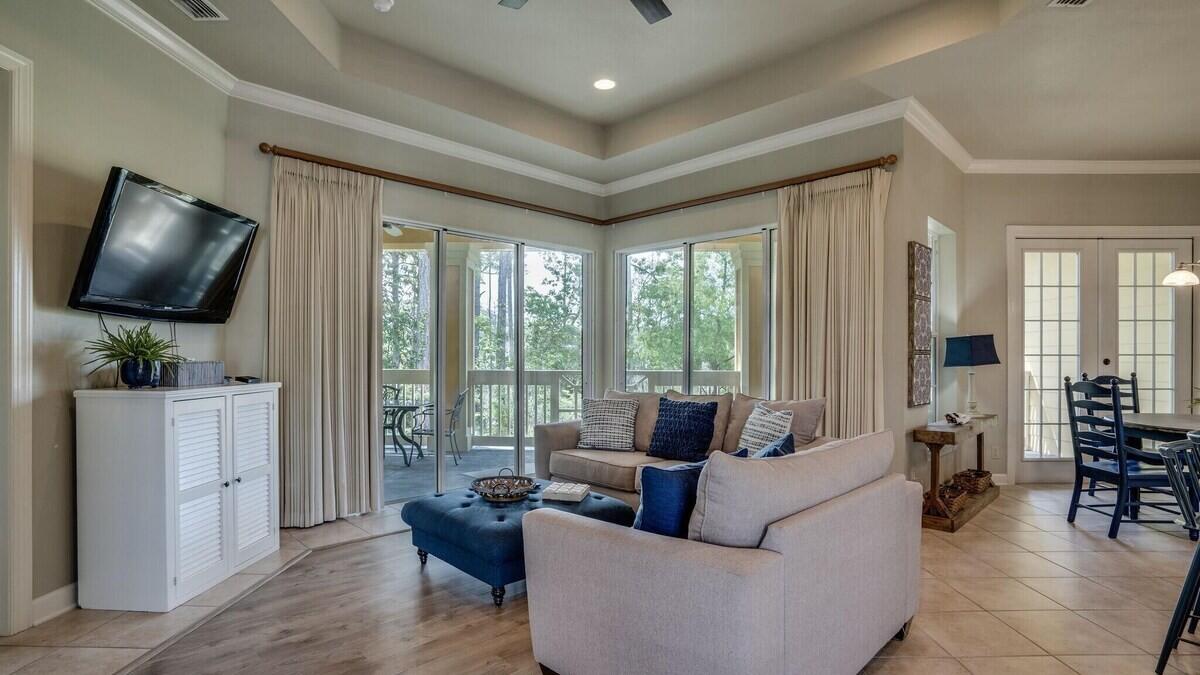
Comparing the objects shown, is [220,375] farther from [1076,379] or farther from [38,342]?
[1076,379]

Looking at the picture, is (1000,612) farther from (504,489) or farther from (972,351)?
(504,489)

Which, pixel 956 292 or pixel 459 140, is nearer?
pixel 459 140

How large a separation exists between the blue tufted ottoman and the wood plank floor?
17 cm

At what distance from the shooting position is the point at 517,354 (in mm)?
5582

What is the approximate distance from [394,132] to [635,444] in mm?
3105

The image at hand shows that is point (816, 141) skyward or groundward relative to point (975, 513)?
skyward

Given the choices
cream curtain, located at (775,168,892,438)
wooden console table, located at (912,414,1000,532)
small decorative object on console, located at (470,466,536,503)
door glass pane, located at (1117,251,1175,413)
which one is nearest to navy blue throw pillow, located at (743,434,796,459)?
small decorative object on console, located at (470,466,536,503)

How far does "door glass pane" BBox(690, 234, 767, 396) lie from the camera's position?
5211 millimetres

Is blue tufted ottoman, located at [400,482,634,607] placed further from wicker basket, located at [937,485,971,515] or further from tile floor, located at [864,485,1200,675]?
wicker basket, located at [937,485,971,515]

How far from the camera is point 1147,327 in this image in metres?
5.43

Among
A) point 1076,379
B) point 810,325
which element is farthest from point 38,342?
point 1076,379

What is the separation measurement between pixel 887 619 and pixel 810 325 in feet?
8.51

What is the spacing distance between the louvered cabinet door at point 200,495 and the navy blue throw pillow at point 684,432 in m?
2.74

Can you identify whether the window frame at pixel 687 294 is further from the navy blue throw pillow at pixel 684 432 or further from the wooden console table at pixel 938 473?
the wooden console table at pixel 938 473
